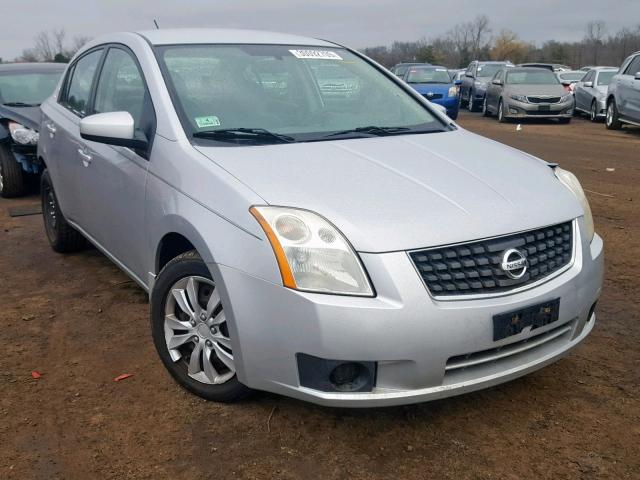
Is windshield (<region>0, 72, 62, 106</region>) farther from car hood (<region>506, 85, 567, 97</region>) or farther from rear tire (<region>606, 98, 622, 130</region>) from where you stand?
car hood (<region>506, 85, 567, 97</region>)

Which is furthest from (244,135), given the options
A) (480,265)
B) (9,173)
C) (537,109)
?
(537,109)

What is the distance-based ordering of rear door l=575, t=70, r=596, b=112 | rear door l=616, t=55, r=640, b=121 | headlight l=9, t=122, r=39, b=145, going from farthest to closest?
rear door l=575, t=70, r=596, b=112 < rear door l=616, t=55, r=640, b=121 < headlight l=9, t=122, r=39, b=145

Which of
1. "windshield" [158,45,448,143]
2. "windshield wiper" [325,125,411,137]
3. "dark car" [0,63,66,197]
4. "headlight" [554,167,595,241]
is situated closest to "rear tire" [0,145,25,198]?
"dark car" [0,63,66,197]

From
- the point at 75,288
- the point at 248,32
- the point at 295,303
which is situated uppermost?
the point at 248,32

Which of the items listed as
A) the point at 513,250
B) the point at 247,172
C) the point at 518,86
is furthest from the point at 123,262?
the point at 518,86

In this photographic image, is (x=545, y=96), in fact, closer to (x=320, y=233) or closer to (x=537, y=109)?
(x=537, y=109)

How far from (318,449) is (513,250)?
1.08 metres

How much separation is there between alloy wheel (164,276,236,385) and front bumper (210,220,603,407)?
0.64 feet

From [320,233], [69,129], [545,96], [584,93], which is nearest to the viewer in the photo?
[320,233]

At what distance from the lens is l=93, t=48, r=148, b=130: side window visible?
345cm

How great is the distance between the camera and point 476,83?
22.5 meters

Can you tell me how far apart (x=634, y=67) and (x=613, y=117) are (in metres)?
1.54

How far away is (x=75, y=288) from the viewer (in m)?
4.52

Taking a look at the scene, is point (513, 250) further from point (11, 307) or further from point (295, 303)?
point (11, 307)
